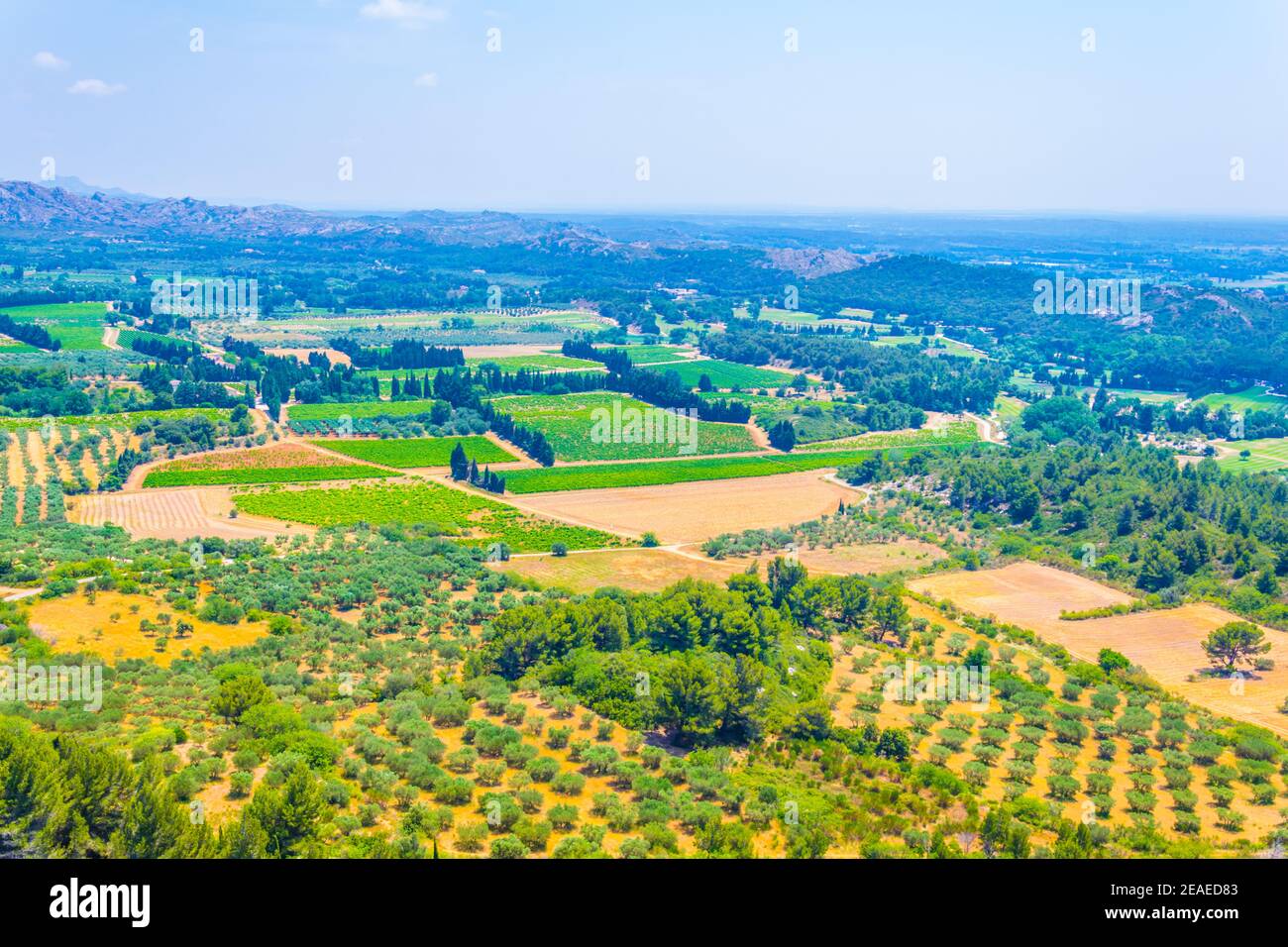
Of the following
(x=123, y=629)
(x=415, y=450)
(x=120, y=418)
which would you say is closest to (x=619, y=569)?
(x=123, y=629)

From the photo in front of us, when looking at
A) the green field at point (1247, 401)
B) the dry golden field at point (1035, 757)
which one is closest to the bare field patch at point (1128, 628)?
the dry golden field at point (1035, 757)

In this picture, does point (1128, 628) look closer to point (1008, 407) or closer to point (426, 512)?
point (426, 512)

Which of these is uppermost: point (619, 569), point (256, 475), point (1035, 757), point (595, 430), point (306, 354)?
point (306, 354)

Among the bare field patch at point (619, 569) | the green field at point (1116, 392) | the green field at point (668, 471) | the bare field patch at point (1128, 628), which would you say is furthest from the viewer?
the green field at point (1116, 392)

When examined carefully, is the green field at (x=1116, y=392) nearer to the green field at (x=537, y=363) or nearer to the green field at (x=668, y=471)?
the green field at (x=668, y=471)
